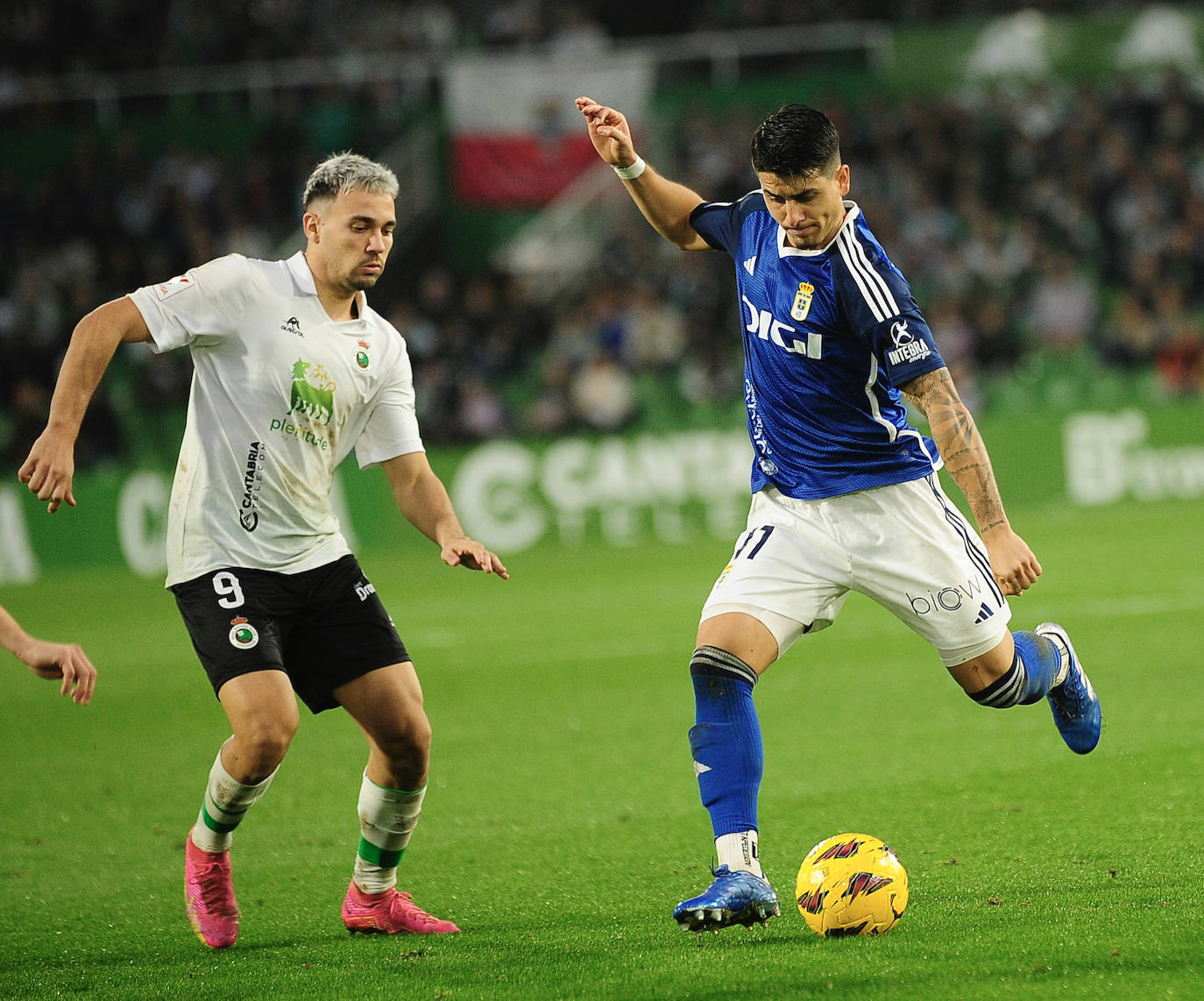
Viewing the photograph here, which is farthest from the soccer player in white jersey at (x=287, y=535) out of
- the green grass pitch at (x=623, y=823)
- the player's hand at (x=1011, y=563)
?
the player's hand at (x=1011, y=563)

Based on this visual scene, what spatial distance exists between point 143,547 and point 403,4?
11.8 m

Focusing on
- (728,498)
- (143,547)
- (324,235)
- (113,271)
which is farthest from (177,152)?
(324,235)

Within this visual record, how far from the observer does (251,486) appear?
490cm

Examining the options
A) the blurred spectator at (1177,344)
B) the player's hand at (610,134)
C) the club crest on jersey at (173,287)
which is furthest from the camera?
the blurred spectator at (1177,344)

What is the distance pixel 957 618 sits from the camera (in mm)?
4902

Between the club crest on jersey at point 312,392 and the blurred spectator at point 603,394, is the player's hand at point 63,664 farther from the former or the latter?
the blurred spectator at point 603,394

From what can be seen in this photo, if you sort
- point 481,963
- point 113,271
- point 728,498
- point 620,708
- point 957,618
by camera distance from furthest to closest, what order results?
1. point 113,271
2. point 728,498
3. point 620,708
4. point 957,618
5. point 481,963

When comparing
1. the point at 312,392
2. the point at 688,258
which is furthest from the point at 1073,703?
the point at 688,258

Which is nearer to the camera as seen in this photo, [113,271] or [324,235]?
[324,235]

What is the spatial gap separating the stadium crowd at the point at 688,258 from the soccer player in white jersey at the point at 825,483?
12.8 metres

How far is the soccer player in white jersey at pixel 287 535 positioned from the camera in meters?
4.80

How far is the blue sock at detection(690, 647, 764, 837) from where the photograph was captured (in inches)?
178

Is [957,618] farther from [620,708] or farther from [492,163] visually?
[492,163]

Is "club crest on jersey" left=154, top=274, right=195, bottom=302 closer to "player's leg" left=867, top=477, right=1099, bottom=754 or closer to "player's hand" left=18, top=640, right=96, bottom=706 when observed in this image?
"player's hand" left=18, top=640, right=96, bottom=706
